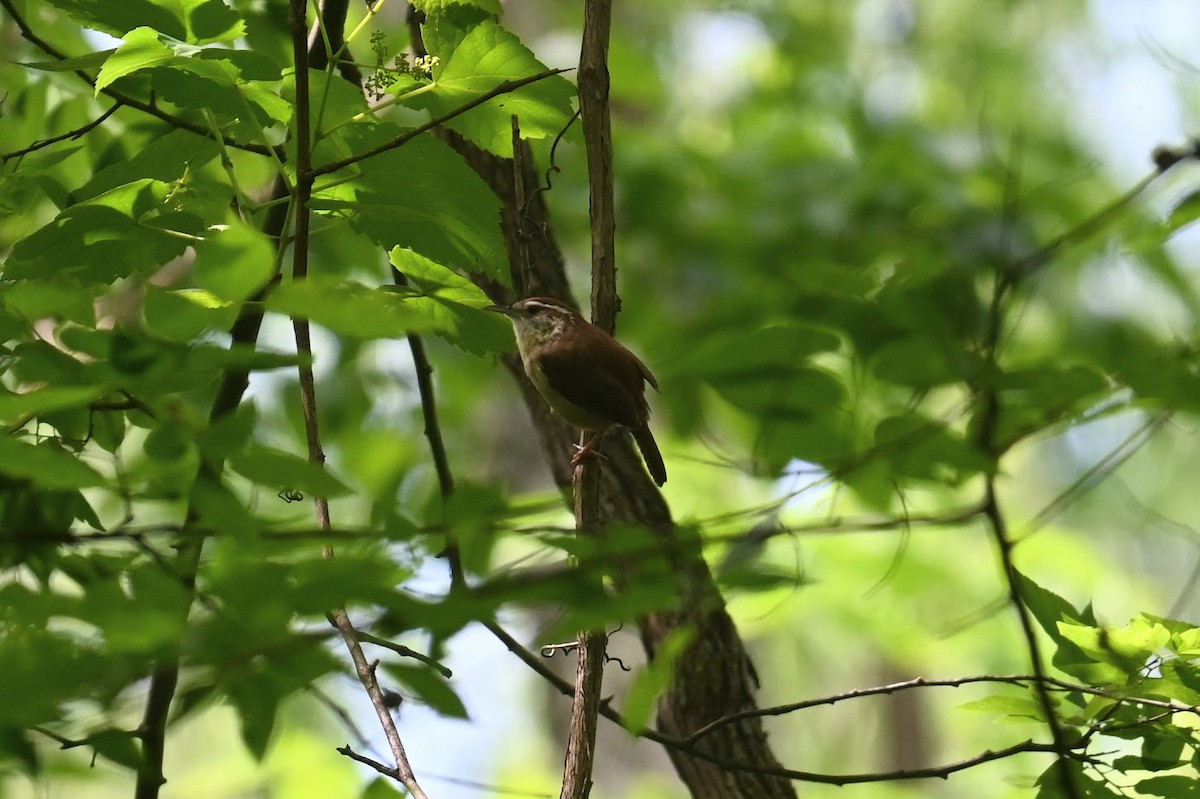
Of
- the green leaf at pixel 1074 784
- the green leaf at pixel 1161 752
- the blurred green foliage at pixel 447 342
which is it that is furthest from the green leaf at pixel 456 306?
the green leaf at pixel 1161 752

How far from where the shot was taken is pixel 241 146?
183 centimetres

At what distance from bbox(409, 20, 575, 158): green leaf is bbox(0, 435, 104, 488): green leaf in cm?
88

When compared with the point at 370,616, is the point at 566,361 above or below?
above

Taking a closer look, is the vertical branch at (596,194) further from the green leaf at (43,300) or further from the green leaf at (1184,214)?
the green leaf at (1184,214)

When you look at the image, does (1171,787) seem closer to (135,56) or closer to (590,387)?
(590,387)

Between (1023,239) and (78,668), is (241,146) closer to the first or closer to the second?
(78,668)

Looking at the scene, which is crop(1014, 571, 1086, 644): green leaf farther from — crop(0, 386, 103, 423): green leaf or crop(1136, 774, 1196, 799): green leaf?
crop(0, 386, 103, 423): green leaf

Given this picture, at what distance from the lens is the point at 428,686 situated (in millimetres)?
1053

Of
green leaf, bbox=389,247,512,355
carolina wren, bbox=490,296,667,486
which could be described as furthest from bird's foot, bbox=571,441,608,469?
green leaf, bbox=389,247,512,355

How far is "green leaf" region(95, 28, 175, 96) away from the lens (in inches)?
59.6

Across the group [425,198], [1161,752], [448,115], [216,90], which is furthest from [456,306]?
[1161,752]

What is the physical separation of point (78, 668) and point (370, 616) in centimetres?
29

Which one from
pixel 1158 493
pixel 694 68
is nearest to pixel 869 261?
pixel 694 68

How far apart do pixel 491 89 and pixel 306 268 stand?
1.44 feet
